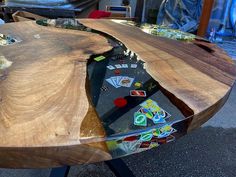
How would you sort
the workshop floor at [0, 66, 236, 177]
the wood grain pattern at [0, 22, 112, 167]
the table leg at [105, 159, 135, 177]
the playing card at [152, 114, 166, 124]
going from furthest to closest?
the workshop floor at [0, 66, 236, 177]
the table leg at [105, 159, 135, 177]
the playing card at [152, 114, 166, 124]
the wood grain pattern at [0, 22, 112, 167]

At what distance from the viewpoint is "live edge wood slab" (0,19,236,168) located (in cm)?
55

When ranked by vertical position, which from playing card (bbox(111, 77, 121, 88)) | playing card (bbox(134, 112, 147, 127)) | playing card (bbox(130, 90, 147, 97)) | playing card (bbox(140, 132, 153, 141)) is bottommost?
playing card (bbox(140, 132, 153, 141))

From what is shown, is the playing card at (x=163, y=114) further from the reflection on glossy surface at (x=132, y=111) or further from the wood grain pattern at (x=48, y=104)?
the wood grain pattern at (x=48, y=104)

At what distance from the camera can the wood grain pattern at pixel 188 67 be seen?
0.75m

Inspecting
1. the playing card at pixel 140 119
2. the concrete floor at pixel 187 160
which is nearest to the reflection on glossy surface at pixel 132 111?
the playing card at pixel 140 119

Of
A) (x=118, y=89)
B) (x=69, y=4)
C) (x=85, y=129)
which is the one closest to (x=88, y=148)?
(x=85, y=129)

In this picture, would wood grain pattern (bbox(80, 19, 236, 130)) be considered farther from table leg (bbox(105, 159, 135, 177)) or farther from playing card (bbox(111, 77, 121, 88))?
table leg (bbox(105, 159, 135, 177))

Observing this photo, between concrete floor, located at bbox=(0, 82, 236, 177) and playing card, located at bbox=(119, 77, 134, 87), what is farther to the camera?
concrete floor, located at bbox=(0, 82, 236, 177)

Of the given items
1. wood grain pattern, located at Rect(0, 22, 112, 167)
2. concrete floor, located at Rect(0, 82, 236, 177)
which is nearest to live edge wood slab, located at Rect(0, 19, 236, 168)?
wood grain pattern, located at Rect(0, 22, 112, 167)

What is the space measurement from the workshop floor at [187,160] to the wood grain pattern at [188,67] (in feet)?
2.20

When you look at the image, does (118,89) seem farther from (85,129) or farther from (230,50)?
(230,50)

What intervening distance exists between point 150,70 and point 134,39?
0.32m

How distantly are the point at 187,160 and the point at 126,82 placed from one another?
0.87 meters

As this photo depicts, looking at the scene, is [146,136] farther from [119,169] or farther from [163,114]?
[119,169]
